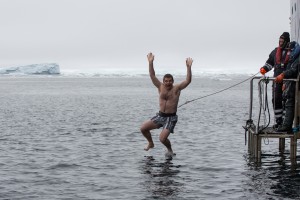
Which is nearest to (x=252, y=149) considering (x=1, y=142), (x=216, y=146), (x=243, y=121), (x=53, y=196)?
(x=216, y=146)

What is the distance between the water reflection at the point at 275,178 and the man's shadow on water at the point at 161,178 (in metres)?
1.52

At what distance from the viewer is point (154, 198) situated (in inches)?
424

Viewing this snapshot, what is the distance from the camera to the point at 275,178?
1275 cm

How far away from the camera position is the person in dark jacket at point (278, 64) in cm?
1400

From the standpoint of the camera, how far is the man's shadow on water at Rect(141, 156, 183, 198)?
37.2 ft

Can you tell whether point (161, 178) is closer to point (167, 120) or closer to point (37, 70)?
point (167, 120)

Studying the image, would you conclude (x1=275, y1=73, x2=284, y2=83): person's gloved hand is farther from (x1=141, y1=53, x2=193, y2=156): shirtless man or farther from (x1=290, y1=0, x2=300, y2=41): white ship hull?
(x1=290, y1=0, x2=300, y2=41): white ship hull

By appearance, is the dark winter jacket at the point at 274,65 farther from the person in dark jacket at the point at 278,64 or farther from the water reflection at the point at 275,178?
the water reflection at the point at 275,178

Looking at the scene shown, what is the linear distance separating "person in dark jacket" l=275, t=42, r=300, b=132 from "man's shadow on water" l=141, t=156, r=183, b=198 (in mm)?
2819

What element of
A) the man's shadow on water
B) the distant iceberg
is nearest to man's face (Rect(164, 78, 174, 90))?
the man's shadow on water

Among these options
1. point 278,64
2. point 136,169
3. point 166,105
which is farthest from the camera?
point 166,105

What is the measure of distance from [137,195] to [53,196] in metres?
1.56

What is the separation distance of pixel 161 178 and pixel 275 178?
8.11 ft

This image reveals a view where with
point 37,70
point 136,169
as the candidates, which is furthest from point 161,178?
point 37,70
